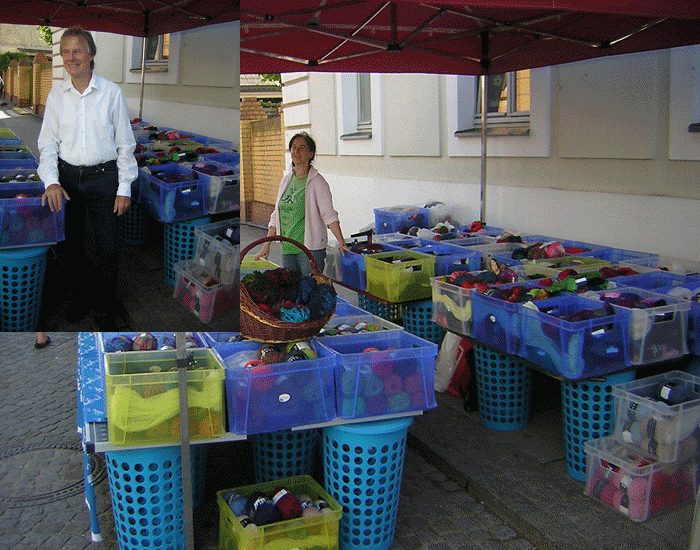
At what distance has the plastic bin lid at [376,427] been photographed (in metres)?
3.04

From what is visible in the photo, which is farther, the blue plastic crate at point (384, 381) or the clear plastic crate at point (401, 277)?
the clear plastic crate at point (401, 277)

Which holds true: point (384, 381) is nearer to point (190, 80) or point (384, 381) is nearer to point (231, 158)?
point (231, 158)

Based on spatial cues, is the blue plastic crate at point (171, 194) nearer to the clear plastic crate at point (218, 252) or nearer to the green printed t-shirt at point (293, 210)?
the clear plastic crate at point (218, 252)

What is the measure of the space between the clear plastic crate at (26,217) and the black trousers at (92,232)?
0.04 metres

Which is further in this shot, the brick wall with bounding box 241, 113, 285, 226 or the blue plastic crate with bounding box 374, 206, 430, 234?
the brick wall with bounding box 241, 113, 285, 226

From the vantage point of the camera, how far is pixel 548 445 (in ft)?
13.6

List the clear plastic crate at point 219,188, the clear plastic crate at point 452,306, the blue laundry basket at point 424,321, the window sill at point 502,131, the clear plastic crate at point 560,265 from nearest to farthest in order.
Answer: the clear plastic crate at point 219,188 < the clear plastic crate at point 452,306 < the clear plastic crate at point 560,265 < the blue laundry basket at point 424,321 < the window sill at point 502,131

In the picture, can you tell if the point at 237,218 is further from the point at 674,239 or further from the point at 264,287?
the point at 674,239

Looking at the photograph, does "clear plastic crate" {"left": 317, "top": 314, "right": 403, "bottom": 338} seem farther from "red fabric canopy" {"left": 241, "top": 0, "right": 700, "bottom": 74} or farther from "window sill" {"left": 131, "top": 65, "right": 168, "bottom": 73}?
"window sill" {"left": 131, "top": 65, "right": 168, "bottom": 73}

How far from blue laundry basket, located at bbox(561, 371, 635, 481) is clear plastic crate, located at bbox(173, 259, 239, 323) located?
2199 mm

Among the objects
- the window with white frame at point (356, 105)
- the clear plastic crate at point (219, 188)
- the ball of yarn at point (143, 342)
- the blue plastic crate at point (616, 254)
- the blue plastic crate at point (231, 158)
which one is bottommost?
the ball of yarn at point (143, 342)

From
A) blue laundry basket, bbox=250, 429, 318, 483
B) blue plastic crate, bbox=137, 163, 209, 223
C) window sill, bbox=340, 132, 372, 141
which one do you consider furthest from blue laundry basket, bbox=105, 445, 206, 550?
window sill, bbox=340, 132, 372, 141

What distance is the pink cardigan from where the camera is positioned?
485 cm

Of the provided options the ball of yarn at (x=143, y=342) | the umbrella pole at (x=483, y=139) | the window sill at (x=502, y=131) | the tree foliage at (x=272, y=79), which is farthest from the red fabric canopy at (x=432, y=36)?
the tree foliage at (x=272, y=79)
